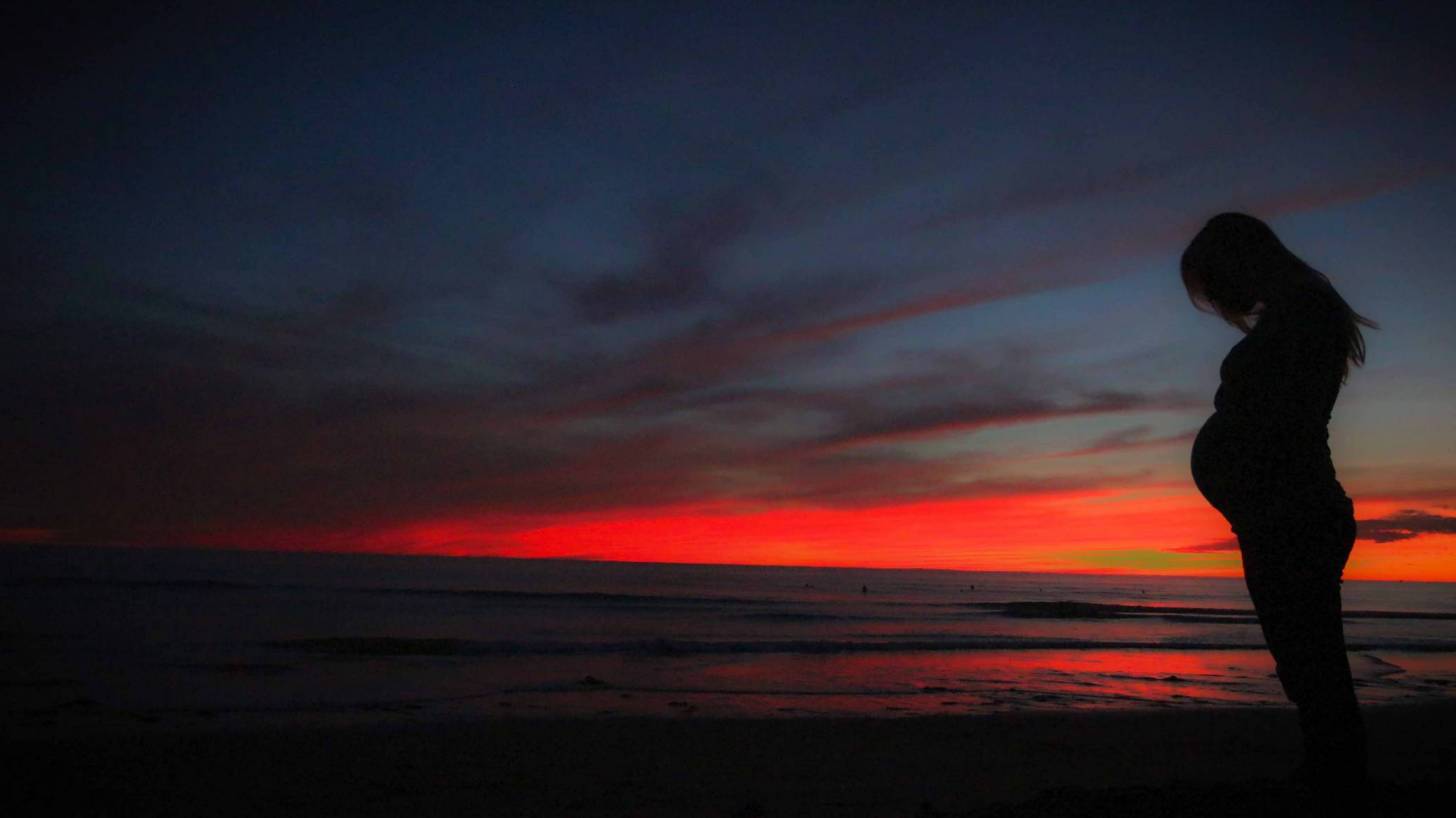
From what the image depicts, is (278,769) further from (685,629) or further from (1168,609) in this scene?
(1168,609)

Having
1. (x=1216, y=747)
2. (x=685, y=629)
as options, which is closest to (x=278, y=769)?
(x=1216, y=747)

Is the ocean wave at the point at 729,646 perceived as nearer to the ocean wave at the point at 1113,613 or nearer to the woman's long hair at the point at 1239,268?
the ocean wave at the point at 1113,613

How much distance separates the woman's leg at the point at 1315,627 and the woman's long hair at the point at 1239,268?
0.54 metres

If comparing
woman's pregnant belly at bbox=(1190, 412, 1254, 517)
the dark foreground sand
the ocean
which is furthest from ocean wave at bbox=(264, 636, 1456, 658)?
woman's pregnant belly at bbox=(1190, 412, 1254, 517)

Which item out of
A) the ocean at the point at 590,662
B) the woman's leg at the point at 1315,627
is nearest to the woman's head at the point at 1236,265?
the woman's leg at the point at 1315,627

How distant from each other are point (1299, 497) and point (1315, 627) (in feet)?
1.22

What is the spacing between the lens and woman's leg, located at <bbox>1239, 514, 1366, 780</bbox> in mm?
2203

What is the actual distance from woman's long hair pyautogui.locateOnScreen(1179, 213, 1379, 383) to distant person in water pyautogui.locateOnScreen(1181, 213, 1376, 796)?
0.04 m

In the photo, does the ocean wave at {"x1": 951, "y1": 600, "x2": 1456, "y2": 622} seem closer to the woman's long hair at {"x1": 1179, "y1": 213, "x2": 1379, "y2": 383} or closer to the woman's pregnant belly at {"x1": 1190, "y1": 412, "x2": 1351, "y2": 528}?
the woman's long hair at {"x1": 1179, "y1": 213, "x2": 1379, "y2": 383}

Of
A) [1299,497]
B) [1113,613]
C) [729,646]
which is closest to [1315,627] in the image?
[1299,497]

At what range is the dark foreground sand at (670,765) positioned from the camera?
17.7 feet

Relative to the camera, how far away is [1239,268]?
2516mm

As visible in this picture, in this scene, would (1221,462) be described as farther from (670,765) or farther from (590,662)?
(590,662)

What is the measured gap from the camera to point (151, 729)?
7.98 m
